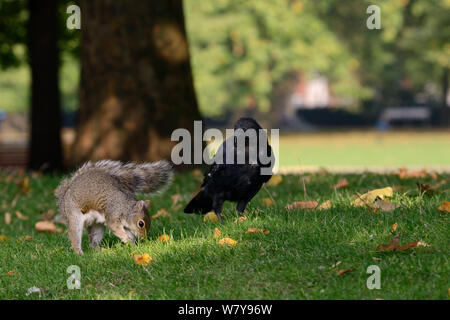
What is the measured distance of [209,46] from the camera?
4547cm

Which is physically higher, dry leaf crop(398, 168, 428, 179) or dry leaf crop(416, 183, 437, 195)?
dry leaf crop(416, 183, 437, 195)

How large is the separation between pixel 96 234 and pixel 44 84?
10920 millimetres

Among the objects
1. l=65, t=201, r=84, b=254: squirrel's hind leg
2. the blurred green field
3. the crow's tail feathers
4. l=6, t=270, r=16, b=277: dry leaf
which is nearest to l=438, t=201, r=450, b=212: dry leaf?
the crow's tail feathers

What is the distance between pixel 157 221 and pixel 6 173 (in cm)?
637

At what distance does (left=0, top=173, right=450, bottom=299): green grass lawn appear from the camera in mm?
4539

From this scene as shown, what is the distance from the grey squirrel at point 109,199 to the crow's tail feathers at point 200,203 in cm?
28

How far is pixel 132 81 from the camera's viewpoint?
420 inches

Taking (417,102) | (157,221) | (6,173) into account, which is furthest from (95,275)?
(417,102)

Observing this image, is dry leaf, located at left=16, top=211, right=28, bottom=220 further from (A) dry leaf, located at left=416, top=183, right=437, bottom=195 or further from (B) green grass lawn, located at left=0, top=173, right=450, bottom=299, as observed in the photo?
(A) dry leaf, located at left=416, top=183, right=437, bottom=195

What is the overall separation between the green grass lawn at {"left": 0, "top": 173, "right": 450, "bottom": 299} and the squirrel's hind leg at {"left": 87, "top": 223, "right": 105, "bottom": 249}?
0.10m

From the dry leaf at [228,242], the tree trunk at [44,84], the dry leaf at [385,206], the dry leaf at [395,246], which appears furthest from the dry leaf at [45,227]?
the tree trunk at [44,84]

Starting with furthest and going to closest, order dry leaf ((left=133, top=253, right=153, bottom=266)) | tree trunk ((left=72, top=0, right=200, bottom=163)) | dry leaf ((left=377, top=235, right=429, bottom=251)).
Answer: tree trunk ((left=72, top=0, right=200, bottom=163)) < dry leaf ((left=133, top=253, right=153, bottom=266)) < dry leaf ((left=377, top=235, right=429, bottom=251))

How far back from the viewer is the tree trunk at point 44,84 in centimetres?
1619

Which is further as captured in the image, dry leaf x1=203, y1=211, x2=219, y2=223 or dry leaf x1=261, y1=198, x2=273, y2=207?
dry leaf x1=261, y1=198, x2=273, y2=207
